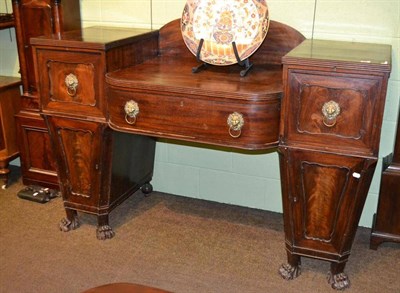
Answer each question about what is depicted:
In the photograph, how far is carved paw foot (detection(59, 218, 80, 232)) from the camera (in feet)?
7.57

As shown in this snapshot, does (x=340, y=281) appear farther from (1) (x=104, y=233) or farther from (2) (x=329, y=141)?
(1) (x=104, y=233)

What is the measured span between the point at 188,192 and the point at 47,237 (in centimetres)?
79

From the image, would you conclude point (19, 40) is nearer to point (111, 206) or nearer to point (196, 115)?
point (111, 206)

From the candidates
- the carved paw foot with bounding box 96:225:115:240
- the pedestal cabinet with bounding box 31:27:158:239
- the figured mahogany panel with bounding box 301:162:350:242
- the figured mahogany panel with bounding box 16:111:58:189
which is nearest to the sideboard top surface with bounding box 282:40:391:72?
the figured mahogany panel with bounding box 301:162:350:242

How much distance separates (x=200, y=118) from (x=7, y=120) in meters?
1.47

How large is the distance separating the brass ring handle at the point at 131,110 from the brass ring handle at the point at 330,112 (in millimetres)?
715

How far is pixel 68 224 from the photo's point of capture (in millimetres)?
2312

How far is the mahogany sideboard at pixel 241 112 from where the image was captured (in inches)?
65.7

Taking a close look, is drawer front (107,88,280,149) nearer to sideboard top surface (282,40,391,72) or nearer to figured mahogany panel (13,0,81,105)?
sideboard top surface (282,40,391,72)

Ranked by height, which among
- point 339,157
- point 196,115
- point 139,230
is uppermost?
point 196,115

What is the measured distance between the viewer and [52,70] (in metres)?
2.04

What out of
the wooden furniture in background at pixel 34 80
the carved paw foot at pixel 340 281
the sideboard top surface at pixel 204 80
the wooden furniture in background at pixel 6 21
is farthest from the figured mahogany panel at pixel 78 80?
the carved paw foot at pixel 340 281

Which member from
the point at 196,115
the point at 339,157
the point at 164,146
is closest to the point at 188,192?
the point at 164,146

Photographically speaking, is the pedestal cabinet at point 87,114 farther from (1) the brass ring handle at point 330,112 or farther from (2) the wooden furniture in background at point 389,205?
(2) the wooden furniture in background at point 389,205
